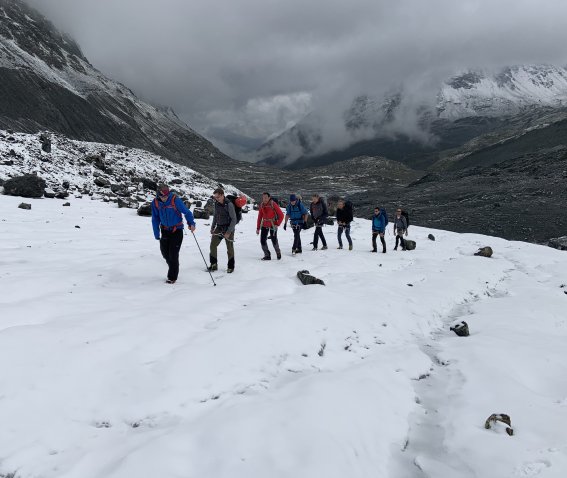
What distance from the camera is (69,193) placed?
26.5 meters

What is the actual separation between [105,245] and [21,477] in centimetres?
1134

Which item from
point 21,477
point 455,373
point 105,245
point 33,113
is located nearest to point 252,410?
point 21,477

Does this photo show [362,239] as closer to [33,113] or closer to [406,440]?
[406,440]

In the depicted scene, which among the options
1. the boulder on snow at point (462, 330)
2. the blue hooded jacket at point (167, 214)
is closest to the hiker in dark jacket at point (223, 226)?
the blue hooded jacket at point (167, 214)

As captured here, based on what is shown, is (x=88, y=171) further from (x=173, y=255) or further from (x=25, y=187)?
(x=173, y=255)

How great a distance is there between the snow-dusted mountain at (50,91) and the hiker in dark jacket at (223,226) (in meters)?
84.6

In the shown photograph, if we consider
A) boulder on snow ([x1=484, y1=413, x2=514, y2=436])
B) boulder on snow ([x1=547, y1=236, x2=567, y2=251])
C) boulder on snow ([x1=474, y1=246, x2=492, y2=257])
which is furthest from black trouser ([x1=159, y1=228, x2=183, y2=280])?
boulder on snow ([x1=547, y1=236, x2=567, y2=251])

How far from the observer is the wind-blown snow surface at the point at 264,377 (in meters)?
4.07

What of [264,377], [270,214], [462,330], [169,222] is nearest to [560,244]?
[270,214]

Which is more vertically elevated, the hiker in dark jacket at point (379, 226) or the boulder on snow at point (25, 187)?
the boulder on snow at point (25, 187)

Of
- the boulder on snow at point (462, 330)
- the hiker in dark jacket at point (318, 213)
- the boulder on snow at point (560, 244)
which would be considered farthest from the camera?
the boulder on snow at point (560, 244)

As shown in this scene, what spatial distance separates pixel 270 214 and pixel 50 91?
133 metres

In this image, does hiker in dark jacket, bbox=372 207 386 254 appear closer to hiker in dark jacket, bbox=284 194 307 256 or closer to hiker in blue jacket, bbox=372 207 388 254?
hiker in blue jacket, bbox=372 207 388 254

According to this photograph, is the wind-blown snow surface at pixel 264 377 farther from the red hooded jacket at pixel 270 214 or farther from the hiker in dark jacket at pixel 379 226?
the hiker in dark jacket at pixel 379 226
